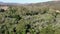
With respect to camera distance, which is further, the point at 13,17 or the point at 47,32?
the point at 13,17

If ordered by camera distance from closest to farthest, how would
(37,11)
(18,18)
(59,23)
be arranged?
(59,23)
(18,18)
(37,11)

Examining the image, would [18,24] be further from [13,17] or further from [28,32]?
[13,17]

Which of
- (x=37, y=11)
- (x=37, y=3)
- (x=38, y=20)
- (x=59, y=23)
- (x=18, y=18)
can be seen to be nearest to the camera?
(x=59, y=23)

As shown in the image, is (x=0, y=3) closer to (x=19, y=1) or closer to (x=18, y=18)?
(x=19, y=1)

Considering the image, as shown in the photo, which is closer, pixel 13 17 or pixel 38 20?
pixel 38 20

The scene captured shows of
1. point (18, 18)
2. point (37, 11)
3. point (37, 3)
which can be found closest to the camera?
point (18, 18)

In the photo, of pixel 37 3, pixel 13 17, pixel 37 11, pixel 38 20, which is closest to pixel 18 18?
pixel 13 17

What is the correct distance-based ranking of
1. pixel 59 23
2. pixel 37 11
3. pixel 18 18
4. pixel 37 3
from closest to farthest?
pixel 59 23 < pixel 18 18 < pixel 37 11 < pixel 37 3

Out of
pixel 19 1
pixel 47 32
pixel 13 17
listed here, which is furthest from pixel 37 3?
pixel 47 32
